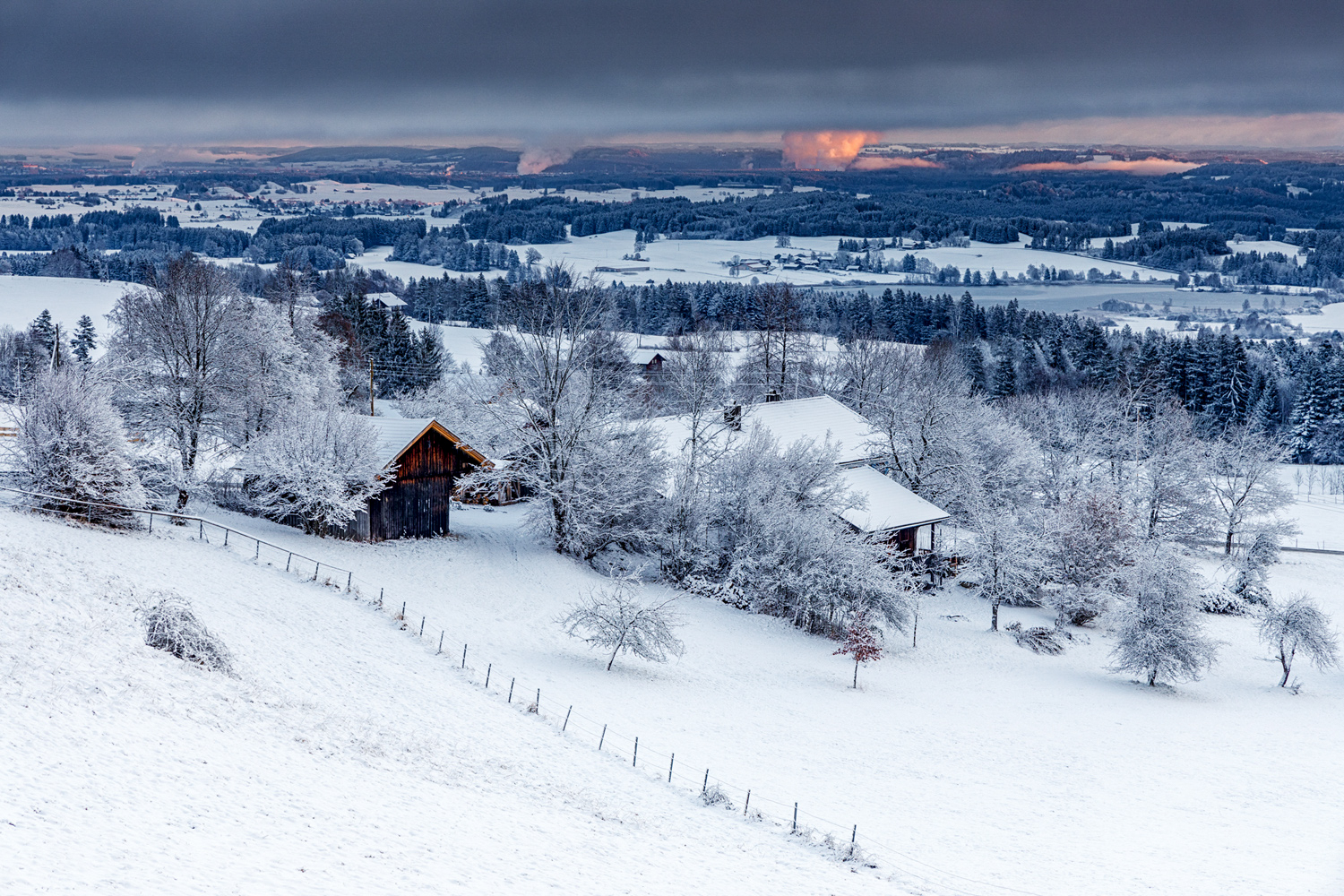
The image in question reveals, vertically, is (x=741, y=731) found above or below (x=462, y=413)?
below

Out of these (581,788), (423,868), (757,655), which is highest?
(423,868)

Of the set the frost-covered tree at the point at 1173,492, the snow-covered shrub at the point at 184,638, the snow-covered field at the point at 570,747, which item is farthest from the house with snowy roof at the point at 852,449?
the snow-covered shrub at the point at 184,638

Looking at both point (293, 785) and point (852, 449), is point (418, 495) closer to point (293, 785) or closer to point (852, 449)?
point (852, 449)

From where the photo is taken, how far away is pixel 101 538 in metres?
29.8

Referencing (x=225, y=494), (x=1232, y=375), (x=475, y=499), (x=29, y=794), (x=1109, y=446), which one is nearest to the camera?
(x=29, y=794)

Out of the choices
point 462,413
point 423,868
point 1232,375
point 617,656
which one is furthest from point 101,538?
point 1232,375

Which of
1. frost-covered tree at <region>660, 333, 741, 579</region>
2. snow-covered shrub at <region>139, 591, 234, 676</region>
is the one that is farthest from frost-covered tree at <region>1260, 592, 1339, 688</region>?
snow-covered shrub at <region>139, 591, 234, 676</region>

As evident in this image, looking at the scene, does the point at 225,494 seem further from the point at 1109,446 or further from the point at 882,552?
the point at 1109,446

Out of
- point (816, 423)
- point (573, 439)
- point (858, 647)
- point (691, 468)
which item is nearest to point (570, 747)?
point (858, 647)

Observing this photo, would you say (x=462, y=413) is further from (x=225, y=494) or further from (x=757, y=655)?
(x=757, y=655)

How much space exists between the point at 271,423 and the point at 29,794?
30570mm

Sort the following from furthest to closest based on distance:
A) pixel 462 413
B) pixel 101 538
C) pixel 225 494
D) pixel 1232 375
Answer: pixel 1232 375 < pixel 462 413 < pixel 225 494 < pixel 101 538

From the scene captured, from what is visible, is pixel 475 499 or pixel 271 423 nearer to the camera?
pixel 271 423

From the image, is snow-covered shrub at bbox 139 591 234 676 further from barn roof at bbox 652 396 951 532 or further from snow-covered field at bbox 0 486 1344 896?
barn roof at bbox 652 396 951 532
